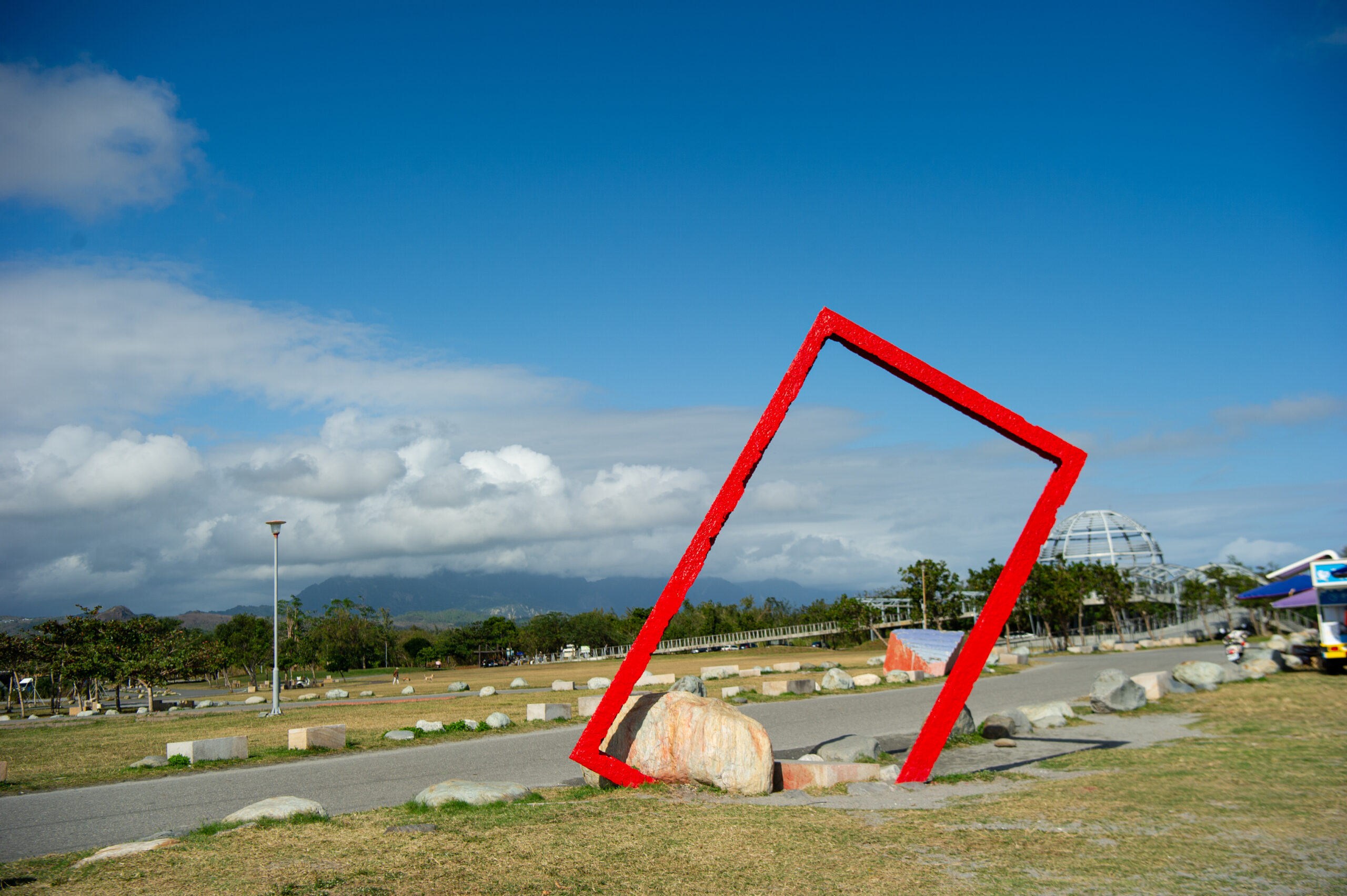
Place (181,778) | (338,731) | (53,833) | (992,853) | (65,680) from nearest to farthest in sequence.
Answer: (992,853), (53,833), (181,778), (338,731), (65,680)

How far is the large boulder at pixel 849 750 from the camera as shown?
13320mm

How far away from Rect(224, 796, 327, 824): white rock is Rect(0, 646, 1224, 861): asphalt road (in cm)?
117

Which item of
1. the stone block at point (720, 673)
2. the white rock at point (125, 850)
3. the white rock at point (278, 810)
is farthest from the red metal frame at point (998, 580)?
the stone block at point (720, 673)

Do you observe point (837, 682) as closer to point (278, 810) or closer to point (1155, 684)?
point (1155, 684)

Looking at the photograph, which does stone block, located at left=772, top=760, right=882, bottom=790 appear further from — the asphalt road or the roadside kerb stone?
the roadside kerb stone

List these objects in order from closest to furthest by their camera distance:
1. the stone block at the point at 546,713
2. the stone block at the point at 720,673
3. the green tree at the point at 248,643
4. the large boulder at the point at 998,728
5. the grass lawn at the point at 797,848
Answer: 1. the grass lawn at the point at 797,848
2. the large boulder at the point at 998,728
3. the stone block at the point at 546,713
4. the stone block at the point at 720,673
5. the green tree at the point at 248,643

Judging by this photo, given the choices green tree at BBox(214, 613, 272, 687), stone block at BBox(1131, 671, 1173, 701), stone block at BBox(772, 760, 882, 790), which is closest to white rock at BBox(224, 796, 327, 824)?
stone block at BBox(772, 760, 882, 790)

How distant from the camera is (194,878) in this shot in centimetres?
679

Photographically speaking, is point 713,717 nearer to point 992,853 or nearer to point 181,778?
point 992,853

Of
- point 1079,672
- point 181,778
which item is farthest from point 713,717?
point 1079,672

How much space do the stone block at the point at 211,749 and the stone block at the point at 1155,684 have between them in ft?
66.9

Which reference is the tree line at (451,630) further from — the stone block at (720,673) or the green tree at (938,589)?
the stone block at (720,673)

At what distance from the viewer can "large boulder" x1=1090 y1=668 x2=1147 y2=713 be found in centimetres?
1897

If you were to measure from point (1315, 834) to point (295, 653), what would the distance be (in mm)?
63923
